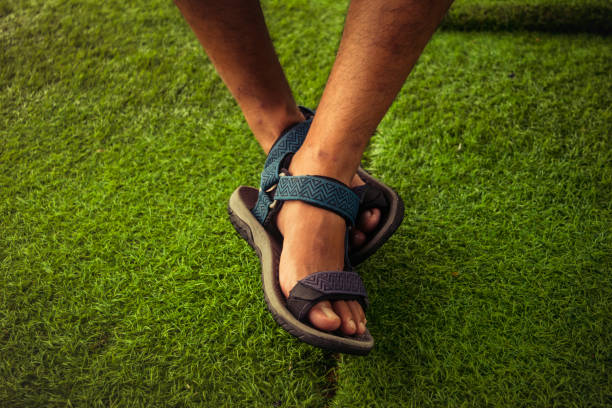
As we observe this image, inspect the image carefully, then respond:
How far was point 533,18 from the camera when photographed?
72.8 inches

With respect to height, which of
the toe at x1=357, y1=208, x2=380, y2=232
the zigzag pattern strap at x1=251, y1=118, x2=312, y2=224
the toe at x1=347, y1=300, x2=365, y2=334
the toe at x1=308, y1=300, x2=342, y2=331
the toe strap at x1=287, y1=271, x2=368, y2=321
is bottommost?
the toe at x1=347, y1=300, x2=365, y2=334

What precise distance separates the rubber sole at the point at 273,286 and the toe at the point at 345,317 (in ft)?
0.05

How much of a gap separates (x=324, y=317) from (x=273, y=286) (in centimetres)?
16

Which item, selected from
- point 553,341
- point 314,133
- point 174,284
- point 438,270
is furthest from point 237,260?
point 553,341

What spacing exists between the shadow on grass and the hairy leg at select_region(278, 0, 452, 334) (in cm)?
139

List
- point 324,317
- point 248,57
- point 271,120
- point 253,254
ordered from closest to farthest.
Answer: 1. point 324,317
2. point 248,57
3. point 271,120
4. point 253,254

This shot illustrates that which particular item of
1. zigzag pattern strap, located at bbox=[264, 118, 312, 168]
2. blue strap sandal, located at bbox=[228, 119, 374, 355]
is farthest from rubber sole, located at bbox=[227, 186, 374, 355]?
zigzag pattern strap, located at bbox=[264, 118, 312, 168]

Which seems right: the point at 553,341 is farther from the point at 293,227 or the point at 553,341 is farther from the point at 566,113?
the point at 566,113

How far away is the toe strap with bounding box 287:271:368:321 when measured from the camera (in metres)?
0.80

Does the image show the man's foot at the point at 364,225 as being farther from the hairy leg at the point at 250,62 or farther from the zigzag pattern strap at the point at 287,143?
the zigzag pattern strap at the point at 287,143

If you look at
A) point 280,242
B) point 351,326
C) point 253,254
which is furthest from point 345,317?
point 253,254

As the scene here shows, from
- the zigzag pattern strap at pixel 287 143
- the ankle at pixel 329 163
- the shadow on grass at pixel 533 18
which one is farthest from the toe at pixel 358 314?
the shadow on grass at pixel 533 18

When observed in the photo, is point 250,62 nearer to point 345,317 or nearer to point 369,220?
point 369,220

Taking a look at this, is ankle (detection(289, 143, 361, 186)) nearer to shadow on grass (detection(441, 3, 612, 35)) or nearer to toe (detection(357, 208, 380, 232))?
toe (detection(357, 208, 380, 232))
